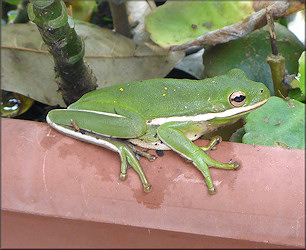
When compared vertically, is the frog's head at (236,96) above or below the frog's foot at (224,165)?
above

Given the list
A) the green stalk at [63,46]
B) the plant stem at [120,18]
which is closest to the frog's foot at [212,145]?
the green stalk at [63,46]

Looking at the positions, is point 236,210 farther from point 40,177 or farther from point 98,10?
point 98,10

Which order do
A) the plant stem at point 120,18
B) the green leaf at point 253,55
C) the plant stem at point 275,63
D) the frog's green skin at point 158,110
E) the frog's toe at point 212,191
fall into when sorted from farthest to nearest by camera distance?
the plant stem at point 120,18 < the green leaf at point 253,55 < the plant stem at point 275,63 < the frog's green skin at point 158,110 < the frog's toe at point 212,191

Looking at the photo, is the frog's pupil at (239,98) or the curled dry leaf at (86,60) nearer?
the frog's pupil at (239,98)

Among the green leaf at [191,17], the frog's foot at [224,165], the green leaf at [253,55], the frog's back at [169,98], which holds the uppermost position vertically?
the frog's back at [169,98]

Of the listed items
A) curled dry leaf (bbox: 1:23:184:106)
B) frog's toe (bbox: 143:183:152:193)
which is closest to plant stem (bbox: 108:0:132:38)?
curled dry leaf (bbox: 1:23:184:106)

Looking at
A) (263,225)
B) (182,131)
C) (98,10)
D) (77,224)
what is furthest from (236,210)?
(98,10)

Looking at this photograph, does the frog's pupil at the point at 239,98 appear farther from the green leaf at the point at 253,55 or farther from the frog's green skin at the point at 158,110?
the green leaf at the point at 253,55

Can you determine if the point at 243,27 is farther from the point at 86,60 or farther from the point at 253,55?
the point at 86,60
